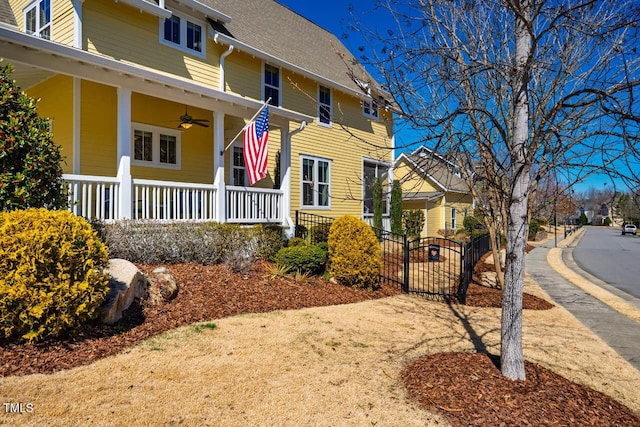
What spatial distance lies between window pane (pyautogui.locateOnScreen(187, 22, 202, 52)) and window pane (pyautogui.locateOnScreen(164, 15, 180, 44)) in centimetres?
34

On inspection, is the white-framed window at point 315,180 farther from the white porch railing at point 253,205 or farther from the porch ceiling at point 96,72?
the porch ceiling at point 96,72

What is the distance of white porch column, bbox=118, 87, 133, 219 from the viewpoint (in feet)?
26.9

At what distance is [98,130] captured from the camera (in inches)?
400

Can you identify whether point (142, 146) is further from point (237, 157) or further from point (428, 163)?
point (428, 163)

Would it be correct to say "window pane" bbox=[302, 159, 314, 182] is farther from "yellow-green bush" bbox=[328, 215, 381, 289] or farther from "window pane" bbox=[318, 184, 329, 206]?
"yellow-green bush" bbox=[328, 215, 381, 289]

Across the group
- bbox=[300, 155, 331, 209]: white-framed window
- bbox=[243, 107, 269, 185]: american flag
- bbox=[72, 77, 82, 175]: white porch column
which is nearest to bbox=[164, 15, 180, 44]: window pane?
bbox=[72, 77, 82, 175]: white porch column

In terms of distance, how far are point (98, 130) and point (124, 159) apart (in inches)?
106

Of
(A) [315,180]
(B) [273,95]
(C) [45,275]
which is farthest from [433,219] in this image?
(C) [45,275]

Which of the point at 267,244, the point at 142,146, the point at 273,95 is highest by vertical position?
the point at 273,95

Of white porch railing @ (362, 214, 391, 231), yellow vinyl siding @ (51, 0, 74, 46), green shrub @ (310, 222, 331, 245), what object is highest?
yellow vinyl siding @ (51, 0, 74, 46)

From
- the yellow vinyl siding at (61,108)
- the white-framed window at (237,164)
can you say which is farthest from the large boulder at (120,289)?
the white-framed window at (237,164)

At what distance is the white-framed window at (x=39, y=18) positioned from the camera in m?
10.4

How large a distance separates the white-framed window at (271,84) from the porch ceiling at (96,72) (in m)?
3.50

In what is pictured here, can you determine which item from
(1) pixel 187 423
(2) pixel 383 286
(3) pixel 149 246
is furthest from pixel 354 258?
(1) pixel 187 423
